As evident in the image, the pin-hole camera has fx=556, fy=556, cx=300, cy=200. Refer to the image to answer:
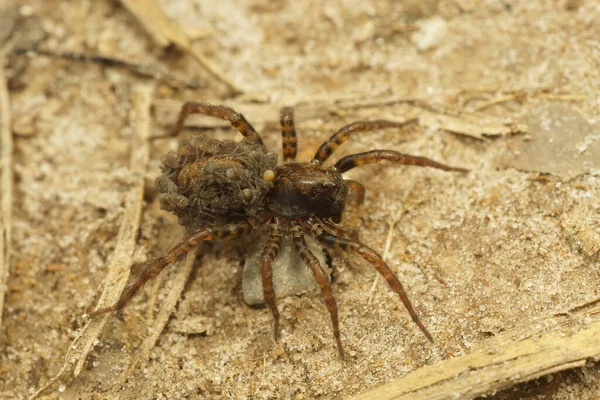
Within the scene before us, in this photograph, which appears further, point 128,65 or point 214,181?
point 128,65

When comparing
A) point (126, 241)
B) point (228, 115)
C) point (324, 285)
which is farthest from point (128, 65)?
point (324, 285)

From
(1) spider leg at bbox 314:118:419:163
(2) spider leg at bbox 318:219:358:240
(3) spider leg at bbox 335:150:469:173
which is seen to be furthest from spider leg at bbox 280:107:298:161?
(2) spider leg at bbox 318:219:358:240

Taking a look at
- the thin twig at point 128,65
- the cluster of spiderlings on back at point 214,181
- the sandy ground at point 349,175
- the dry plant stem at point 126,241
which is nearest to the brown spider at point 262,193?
the cluster of spiderlings on back at point 214,181

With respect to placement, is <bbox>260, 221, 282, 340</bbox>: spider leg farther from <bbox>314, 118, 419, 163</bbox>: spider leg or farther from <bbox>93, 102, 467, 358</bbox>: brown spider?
<bbox>314, 118, 419, 163</bbox>: spider leg

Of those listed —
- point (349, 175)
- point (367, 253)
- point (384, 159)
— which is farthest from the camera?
point (349, 175)

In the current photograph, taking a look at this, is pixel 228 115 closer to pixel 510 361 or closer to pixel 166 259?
pixel 166 259

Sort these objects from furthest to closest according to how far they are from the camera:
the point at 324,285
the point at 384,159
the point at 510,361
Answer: the point at 384,159
the point at 324,285
the point at 510,361

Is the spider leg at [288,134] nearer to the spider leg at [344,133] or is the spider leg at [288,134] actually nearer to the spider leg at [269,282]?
the spider leg at [344,133]
